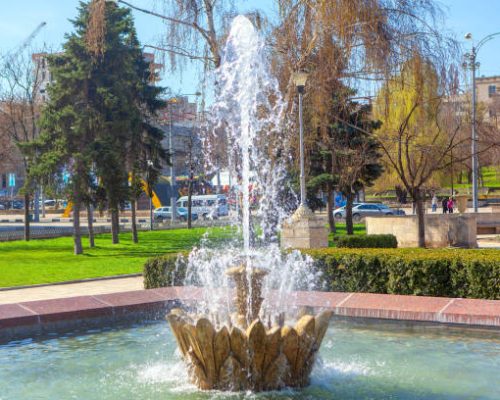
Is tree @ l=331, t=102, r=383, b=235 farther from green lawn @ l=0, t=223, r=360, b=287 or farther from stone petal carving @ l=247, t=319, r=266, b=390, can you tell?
stone petal carving @ l=247, t=319, r=266, b=390

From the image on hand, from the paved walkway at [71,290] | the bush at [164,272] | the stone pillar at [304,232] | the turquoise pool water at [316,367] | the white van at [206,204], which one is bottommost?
the turquoise pool water at [316,367]

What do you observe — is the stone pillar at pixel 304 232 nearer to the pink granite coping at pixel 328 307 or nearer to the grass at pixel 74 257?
the grass at pixel 74 257

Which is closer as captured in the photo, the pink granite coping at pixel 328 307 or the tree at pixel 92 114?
the pink granite coping at pixel 328 307

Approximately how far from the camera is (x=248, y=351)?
6598mm

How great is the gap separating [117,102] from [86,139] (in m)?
1.71

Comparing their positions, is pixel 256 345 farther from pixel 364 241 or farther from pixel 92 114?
pixel 92 114

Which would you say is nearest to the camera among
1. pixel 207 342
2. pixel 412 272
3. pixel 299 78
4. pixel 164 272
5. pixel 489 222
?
pixel 207 342

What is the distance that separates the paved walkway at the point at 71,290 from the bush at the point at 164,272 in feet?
2.97

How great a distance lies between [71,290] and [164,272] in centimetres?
258

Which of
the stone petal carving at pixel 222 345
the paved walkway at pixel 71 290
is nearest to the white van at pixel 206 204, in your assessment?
the paved walkway at pixel 71 290

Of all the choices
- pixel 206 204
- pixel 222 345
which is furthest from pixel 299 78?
pixel 206 204

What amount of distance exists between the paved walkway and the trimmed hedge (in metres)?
2.22

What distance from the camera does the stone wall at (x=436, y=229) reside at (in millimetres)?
23641

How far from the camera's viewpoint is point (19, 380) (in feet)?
25.5
